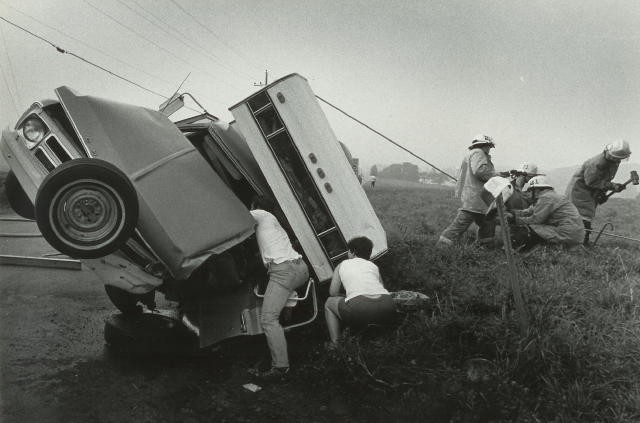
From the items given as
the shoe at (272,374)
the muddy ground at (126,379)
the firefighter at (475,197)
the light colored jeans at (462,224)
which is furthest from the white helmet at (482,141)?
the shoe at (272,374)

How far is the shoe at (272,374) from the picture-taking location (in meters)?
3.86

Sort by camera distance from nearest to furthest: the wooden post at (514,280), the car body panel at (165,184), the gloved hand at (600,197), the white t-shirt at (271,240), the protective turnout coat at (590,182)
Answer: the wooden post at (514,280)
the car body panel at (165,184)
the white t-shirt at (271,240)
the protective turnout coat at (590,182)
the gloved hand at (600,197)

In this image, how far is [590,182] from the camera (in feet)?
25.2

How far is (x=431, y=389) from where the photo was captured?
3.42 meters

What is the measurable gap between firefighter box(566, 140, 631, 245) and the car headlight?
24.0 ft

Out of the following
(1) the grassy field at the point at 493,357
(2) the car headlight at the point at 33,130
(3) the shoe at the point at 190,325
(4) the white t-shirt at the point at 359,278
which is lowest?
(3) the shoe at the point at 190,325

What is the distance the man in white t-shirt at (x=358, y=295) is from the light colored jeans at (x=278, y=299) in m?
0.35

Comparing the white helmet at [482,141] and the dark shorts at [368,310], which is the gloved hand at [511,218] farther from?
the dark shorts at [368,310]

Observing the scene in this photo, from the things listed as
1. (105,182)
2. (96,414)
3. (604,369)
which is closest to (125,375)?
(96,414)

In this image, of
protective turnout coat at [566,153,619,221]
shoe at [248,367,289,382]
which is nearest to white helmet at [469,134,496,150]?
protective turnout coat at [566,153,619,221]

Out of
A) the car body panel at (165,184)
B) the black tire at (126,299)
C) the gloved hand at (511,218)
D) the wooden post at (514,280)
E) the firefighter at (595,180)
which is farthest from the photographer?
the firefighter at (595,180)

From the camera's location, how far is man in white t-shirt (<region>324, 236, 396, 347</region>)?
3.95 metres

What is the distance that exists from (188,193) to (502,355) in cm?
281

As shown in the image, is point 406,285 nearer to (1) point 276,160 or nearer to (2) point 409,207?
(1) point 276,160
